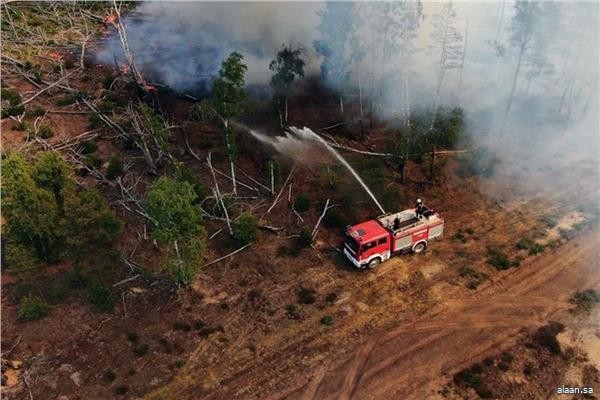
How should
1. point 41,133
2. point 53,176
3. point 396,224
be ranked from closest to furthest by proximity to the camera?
point 53,176 → point 396,224 → point 41,133

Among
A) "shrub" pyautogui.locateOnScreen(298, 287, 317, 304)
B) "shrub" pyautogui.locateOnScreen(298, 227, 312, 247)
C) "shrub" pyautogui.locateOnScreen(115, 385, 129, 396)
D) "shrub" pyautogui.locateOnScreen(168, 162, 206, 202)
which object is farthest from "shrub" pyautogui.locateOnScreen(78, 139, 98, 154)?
"shrub" pyautogui.locateOnScreen(115, 385, 129, 396)

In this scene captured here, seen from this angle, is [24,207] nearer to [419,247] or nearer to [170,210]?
[170,210]

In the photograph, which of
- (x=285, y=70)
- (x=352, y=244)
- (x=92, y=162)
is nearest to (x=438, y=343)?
(x=352, y=244)

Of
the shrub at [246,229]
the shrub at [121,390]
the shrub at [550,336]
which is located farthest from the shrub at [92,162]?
the shrub at [550,336]

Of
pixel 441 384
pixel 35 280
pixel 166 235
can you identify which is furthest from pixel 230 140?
pixel 441 384

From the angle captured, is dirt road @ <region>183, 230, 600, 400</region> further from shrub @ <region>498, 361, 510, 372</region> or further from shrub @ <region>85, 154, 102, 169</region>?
shrub @ <region>85, 154, 102, 169</region>

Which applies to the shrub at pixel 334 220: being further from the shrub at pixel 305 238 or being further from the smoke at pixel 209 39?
the smoke at pixel 209 39

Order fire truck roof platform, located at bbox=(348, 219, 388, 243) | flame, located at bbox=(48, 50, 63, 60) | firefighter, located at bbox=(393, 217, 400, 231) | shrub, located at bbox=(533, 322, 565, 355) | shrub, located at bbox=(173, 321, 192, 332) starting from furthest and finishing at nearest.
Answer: flame, located at bbox=(48, 50, 63, 60) → firefighter, located at bbox=(393, 217, 400, 231) → fire truck roof platform, located at bbox=(348, 219, 388, 243) → shrub, located at bbox=(173, 321, 192, 332) → shrub, located at bbox=(533, 322, 565, 355)
